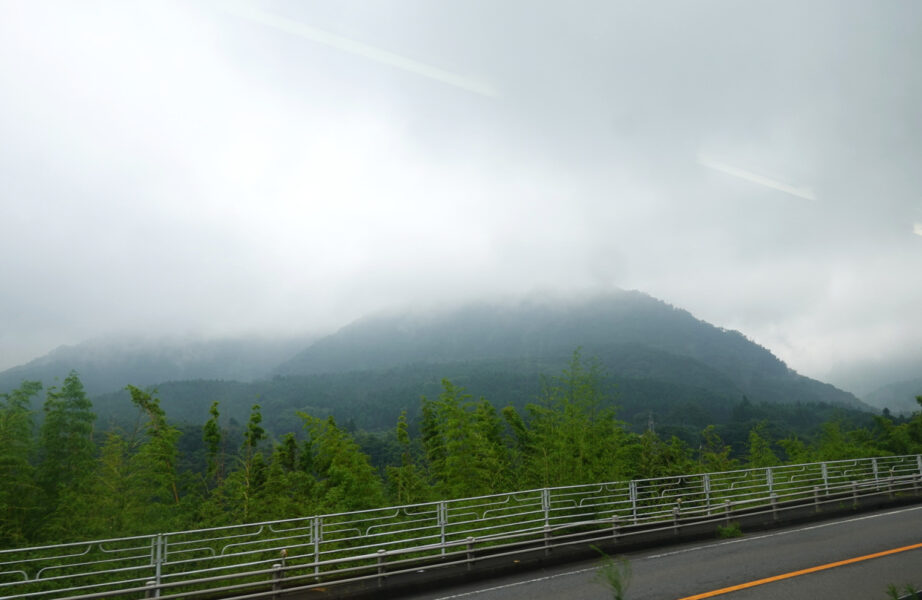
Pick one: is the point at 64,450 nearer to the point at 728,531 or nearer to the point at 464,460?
the point at 464,460

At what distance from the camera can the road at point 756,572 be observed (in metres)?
7.60

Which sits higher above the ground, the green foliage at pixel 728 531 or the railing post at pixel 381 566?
the railing post at pixel 381 566

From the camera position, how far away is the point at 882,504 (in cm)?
1505

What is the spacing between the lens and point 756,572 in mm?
8516

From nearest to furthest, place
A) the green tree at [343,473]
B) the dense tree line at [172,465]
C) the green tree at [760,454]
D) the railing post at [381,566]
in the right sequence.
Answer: the railing post at [381,566] < the dense tree line at [172,465] < the green tree at [343,473] < the green tree at [760,454]

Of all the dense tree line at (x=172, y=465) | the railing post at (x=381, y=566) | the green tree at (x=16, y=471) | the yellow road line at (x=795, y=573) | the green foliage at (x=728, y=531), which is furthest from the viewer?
the dense tree line at (x=172, y=465)

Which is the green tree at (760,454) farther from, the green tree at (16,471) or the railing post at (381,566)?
the green tree at (16,471)

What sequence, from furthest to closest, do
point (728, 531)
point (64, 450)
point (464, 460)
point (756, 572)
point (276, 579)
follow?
point (464, 460) < point (64, 450) < point (728, 531) < point (756, 572) < point (276, 579)

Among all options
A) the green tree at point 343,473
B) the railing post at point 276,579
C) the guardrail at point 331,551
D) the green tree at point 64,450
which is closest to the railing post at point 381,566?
the guardrail at point 331,551

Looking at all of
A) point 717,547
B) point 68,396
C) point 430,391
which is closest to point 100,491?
point 68,396

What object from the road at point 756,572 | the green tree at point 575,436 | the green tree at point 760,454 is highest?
the green tree at point 575,436

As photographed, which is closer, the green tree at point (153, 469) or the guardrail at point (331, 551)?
the guardrail at point (331, 551)

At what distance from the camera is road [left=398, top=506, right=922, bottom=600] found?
7602 mm

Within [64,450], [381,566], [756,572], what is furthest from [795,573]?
[64,450]
